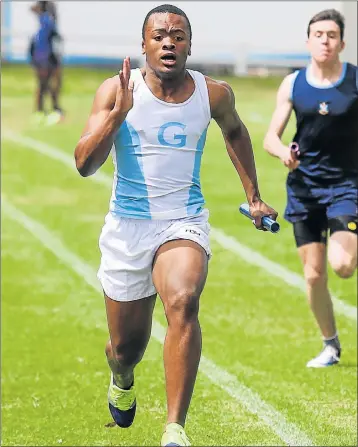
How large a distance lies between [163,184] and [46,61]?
18241mm

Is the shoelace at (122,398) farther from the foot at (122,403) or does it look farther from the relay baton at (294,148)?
the relay baton at (294,148)

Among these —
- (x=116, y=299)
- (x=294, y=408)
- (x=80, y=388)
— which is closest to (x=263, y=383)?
(x=294, y=408)

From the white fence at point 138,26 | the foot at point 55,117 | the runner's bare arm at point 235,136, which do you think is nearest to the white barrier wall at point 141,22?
the white fence at point 138,26

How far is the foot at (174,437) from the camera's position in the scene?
258 inches

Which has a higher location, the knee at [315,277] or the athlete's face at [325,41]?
the athlete's face at [325,41]

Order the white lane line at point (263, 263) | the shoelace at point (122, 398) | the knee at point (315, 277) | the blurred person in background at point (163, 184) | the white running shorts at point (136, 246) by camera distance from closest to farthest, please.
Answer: the blurred person in background at point (163, 184)
the white running shorts at point (136, 246)
the shoelace at point (122, 398)
the knee at point (315, 277)
the white lane line at point (263, 263)

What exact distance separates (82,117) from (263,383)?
48.3 feet

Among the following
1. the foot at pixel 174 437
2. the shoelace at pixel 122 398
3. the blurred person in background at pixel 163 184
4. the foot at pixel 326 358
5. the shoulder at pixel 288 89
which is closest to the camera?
the foot at pixel 174 437

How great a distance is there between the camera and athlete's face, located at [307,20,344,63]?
10086 mm

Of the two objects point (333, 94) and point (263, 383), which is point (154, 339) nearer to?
point (263, 383)

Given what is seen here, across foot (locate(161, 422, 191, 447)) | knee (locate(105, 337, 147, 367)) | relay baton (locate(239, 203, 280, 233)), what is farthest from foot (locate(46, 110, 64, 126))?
foot (locate(161, 422, 191, 447))

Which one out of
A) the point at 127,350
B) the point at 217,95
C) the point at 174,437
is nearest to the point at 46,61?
the point at 127,350

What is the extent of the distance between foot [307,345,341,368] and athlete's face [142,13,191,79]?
4686 mm

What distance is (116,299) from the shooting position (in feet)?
24.9
